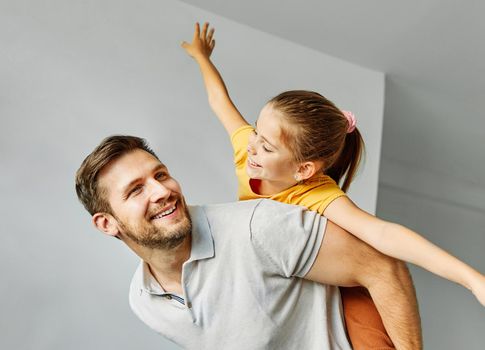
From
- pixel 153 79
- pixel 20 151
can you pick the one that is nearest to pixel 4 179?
pixel 20 151

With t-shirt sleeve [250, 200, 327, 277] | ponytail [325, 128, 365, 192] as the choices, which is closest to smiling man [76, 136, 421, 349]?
t-shirt sleeve [250, 200, 327, 277]

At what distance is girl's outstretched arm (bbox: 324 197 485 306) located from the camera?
4.65 ft

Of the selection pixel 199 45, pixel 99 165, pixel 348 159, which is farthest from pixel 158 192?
pixel 199 45

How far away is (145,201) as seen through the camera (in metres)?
1.62

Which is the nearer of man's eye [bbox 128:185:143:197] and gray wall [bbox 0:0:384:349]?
man's eye [bbox 128:185:143:197]

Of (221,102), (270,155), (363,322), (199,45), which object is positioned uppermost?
(199,45)

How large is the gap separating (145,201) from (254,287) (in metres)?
0.30

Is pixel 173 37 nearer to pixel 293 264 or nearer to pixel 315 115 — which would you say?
pixel 315 115

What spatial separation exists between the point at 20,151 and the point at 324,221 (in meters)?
1.55

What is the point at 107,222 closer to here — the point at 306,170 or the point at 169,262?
the point at 169,262

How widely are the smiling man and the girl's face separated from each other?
0.47 feet

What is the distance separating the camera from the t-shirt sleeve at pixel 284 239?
1550 mm

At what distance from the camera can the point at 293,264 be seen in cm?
156

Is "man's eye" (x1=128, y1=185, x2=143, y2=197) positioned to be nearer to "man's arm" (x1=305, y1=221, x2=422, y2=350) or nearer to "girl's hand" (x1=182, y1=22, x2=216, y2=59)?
"man's arm" (x1=305, y1=221, x2=422, y2=350)
